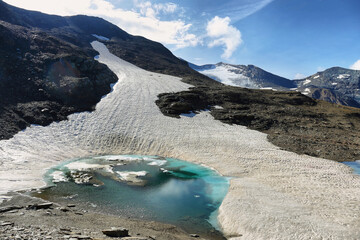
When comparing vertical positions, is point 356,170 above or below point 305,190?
above

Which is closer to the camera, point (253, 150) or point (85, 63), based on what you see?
point (253, 150)

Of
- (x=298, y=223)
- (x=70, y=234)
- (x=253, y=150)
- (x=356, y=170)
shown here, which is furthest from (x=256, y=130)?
(x=70, y=234)

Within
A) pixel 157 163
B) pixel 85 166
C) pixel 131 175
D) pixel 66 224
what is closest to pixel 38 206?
pixel 66 224

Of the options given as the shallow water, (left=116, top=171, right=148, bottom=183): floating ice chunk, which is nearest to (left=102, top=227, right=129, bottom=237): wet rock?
the shallow water

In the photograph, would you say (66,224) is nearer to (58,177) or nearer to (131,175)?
(58,177)

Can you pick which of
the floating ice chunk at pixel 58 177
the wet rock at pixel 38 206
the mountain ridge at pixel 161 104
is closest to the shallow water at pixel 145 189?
the floating ice chunk at pixel 58 177

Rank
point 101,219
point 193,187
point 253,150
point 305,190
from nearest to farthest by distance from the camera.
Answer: point 101,219, point 305,190, point 193,187, point 253,150

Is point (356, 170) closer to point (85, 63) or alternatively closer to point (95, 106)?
point (95, 106)
